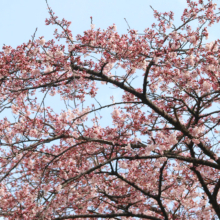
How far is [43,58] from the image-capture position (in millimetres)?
6590

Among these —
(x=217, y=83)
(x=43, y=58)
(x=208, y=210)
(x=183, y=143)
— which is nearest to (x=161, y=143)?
(x=183, y=143)

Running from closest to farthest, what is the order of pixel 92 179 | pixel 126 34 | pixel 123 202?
pixel 126 34, pixel 92 179, pixel 123 202

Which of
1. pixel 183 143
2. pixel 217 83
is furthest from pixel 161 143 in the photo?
pixel 217 83

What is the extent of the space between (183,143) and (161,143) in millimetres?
880

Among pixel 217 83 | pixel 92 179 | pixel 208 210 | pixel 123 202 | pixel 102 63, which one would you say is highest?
pixel 102 63

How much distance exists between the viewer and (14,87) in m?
6.57

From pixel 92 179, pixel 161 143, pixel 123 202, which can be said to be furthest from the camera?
pixel 123 202

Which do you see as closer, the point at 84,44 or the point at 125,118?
the point at 84,44

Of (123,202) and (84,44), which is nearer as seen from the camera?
(84,44)

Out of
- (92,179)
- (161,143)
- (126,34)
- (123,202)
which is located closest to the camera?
(161,143)

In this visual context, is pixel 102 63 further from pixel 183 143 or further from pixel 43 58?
pixel 183 143

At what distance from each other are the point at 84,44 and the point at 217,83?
3544 millimetres

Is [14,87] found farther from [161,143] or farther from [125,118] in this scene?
[161,143]

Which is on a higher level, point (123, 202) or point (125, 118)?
point (125, 118)
